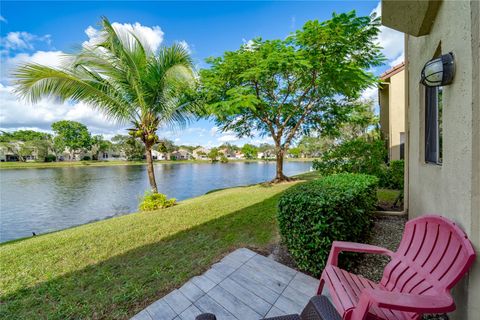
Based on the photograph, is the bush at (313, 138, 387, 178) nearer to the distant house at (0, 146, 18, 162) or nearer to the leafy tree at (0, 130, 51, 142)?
the distant house at (0, 146, 18, 162)

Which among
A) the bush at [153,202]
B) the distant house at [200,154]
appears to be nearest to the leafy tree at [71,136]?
the distant house at [200,154]

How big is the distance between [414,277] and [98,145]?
65.5m

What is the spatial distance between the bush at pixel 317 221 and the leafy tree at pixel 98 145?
62.6 m

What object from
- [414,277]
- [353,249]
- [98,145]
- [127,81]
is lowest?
[414,277]

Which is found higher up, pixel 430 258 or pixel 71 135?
pixel 71 135

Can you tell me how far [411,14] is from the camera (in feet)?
7.54

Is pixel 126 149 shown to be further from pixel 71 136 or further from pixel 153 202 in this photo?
pixel 153 202

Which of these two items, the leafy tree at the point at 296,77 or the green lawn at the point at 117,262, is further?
the leafy tree at the point at 296,77

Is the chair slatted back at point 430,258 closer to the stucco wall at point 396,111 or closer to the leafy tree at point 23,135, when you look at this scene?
the stucco wall at point 396,111

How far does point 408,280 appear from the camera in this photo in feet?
5.65

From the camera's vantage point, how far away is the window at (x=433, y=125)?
250cm

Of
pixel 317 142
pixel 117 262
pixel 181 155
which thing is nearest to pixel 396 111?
pixel 117 262

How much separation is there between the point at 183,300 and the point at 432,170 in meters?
3.25

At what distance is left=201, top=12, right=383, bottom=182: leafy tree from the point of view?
7605 millimetres
